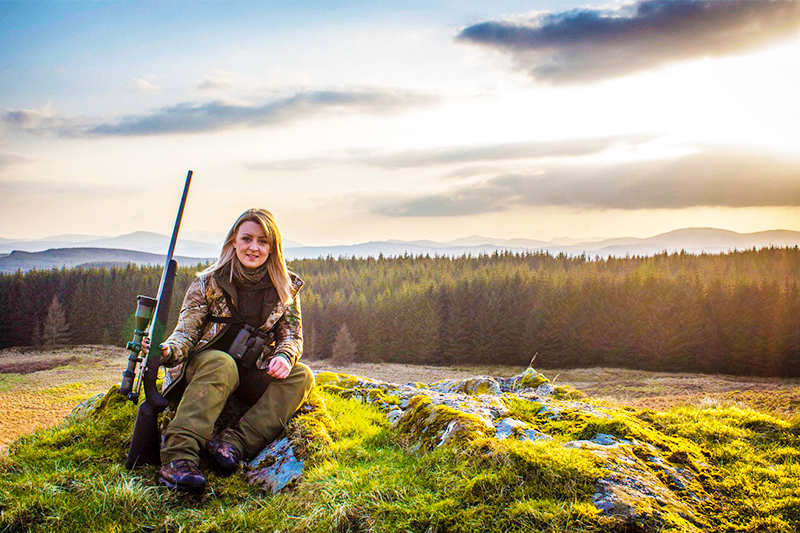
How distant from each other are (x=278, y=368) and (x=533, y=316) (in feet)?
191

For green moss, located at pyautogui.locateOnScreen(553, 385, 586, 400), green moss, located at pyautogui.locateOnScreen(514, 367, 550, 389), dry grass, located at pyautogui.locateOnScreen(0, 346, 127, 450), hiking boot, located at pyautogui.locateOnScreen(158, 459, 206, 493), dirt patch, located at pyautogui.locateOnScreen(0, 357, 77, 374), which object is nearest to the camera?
hiking boot, located at pyautogui.locateOnScreen(158, 459, 206, 493)

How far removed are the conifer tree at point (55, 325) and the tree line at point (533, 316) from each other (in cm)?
90

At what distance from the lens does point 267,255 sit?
246 inches

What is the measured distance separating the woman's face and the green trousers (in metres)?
1.23

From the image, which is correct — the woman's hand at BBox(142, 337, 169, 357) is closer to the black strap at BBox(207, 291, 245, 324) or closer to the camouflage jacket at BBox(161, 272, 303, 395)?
the camouflage jacket at BBox(161, 272, 303, 395)

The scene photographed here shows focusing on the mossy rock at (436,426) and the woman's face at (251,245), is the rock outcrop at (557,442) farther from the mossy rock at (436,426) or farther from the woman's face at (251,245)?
the woman's face at (251,245)

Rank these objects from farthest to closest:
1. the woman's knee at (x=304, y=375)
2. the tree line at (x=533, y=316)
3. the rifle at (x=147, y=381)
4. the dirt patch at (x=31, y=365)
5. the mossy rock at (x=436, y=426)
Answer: the dirt patch at (x=31, y=365), the tree line at (x=533, y=316), the woman's knee at (x=304, y=375), the mossy rock at (x=436, y=426), the rifle at (x=147, y=381)

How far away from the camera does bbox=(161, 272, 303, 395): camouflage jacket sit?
5704 mm

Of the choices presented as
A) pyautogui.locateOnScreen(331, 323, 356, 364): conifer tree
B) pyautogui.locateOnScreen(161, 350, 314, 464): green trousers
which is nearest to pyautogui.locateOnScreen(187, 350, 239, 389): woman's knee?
pyautogui.locateOnScreen(161, 350, 314, 464): green trousers

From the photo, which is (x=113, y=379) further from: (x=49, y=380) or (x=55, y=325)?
(x=55, y=325)

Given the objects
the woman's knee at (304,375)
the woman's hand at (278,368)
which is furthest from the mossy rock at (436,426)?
the woman's hand at (278,368)

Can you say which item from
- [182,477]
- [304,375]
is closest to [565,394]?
[304,375]

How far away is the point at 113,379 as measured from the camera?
53.4 meters

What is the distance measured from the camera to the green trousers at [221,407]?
16.6 feet
